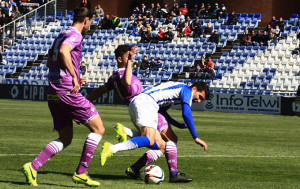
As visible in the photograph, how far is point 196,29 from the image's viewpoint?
40875 millimetres

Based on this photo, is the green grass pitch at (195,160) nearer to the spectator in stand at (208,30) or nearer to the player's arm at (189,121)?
the player's arm at (189,121)

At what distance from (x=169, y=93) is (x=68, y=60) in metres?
1.69

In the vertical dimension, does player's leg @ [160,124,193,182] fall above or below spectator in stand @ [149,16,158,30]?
below

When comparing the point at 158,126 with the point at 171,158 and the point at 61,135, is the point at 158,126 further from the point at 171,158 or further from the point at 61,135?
the point at 61,135

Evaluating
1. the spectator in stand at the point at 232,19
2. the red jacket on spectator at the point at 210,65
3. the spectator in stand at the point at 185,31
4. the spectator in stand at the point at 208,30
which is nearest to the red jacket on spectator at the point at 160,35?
the spectator in stand at the point at 185,31

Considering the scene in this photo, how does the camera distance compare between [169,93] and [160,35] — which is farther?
[160,35]

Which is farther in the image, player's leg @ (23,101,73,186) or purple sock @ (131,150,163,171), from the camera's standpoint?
purple sock @ (131,150,163,171)

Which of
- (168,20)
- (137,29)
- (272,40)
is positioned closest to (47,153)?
(272,40)

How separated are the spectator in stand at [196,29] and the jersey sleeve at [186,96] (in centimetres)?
3246

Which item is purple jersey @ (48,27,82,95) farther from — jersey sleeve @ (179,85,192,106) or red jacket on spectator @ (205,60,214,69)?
red jacket on spectator @ (205,60,214,69)

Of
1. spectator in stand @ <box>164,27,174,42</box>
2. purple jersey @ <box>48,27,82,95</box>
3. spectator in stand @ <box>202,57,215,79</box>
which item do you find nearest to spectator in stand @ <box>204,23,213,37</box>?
spectator in stand @ <box>164,27,174,42</box>

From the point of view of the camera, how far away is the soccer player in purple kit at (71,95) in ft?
25.0

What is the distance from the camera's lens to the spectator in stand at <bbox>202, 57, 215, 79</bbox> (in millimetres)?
35312

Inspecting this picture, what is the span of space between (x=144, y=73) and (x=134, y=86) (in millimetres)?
28999
